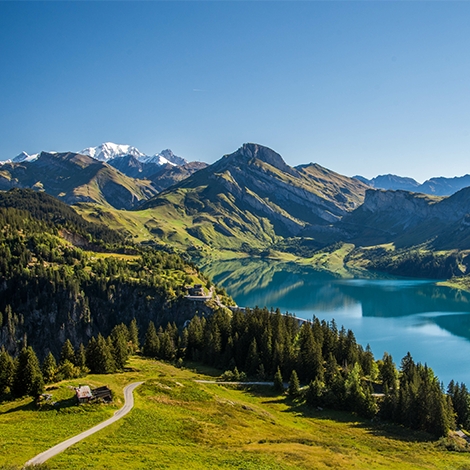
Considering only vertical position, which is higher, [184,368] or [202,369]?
[184,368]

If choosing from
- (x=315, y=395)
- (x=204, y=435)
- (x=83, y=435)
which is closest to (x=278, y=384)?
(x=315, y=395)

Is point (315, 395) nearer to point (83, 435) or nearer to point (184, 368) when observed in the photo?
point (184, 368)

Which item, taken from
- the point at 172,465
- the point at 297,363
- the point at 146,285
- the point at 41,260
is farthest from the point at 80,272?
the point at 172,465

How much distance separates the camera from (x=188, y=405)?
64125mm

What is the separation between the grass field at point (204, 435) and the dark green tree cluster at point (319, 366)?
15.2ft

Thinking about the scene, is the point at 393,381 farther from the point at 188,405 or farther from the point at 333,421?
the point at 188,405

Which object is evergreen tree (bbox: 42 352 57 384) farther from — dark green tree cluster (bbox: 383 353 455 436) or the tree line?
dark green tree cluster (bbox: 383 353 455 436)

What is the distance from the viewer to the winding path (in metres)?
38.9

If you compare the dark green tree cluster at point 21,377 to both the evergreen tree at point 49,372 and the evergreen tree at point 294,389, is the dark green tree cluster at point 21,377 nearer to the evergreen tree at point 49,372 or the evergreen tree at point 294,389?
the evergreen tree at point 49,372

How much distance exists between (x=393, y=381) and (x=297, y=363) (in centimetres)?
1991

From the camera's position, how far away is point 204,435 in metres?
51.5

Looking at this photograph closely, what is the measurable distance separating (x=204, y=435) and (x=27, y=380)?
2722 centimetres

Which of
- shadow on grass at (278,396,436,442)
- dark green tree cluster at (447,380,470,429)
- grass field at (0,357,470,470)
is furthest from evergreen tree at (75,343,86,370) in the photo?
dark green tree cluster at (447,380,470,429)

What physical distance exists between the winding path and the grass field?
807 millimetres
